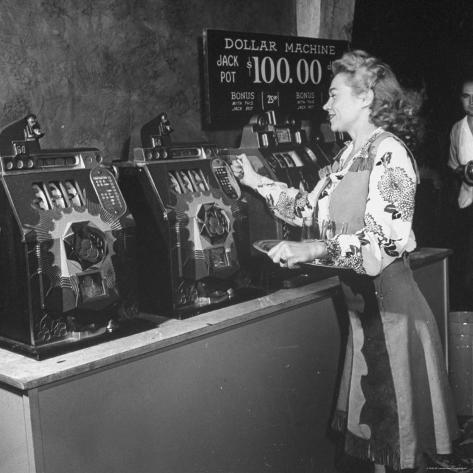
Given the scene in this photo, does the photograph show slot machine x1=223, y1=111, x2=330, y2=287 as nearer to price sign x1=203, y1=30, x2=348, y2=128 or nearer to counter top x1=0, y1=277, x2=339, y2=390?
counter top x1=0, y1=277, x2=339, y2=390

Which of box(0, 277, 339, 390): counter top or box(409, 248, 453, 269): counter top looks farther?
box(409, 248, 453, 269): counter top

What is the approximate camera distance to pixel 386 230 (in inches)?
92.0

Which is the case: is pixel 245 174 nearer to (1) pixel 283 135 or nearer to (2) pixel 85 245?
(1) pixel 283 135

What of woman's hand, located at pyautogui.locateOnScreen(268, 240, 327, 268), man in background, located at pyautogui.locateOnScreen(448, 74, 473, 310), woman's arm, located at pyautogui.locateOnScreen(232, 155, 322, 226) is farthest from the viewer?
man in background, located at pyautogui.locateOnScreen(448, 74, 473, 310)

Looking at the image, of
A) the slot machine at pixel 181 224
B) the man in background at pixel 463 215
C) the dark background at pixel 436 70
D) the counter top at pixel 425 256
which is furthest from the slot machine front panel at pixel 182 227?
the man in background at pixel 463 215

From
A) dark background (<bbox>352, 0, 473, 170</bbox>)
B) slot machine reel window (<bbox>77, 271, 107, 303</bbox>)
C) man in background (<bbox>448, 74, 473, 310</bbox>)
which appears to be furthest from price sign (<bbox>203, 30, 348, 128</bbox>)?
slot machine reel window (<bbox>77, 271, 107, 303</bbox>)

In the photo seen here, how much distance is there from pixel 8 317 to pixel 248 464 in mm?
1043

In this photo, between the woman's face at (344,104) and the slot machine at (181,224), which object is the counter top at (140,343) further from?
the woman's face at (344,104)

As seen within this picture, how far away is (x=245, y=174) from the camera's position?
2900mm

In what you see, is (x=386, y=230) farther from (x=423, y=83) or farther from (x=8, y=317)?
(x=423, y=83)

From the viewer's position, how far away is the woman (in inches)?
98.7

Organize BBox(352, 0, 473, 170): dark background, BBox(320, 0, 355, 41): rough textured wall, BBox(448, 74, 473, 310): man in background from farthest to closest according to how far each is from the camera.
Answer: BBox(448, 74, 473, 310): man in background < BBox(352, 0, 473, 170): dark background < BBox(320, 0, 355, 41): rough textured wall

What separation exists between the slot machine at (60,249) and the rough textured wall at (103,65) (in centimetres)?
57

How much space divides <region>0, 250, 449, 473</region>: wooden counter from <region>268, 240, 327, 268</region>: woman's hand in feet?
1.20
